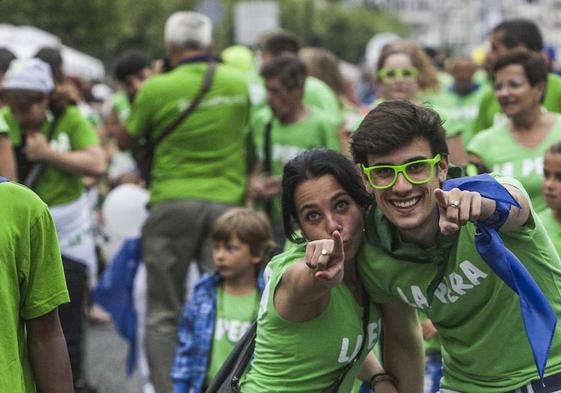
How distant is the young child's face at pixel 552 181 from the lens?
5656mm

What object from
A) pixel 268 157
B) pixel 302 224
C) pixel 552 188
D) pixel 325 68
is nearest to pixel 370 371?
pixel 302 224

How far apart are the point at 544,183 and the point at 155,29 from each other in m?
45.3

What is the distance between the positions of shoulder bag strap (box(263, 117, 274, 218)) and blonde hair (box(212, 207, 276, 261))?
1299mm

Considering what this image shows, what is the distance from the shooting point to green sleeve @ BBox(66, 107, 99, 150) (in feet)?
24.1

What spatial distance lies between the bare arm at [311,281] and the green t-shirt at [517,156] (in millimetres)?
2603

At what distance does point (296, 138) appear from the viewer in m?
7.57

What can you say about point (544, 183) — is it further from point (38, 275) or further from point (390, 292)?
point (38, 275)

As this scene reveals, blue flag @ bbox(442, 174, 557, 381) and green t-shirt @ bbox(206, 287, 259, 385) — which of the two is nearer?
blue flag @ bbox(442, 174, 557, 381)

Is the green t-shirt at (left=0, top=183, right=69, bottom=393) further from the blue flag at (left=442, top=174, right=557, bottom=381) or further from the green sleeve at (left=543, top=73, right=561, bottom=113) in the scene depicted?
the green sleeve at (left=543, top=73, right=561, bottom=113)

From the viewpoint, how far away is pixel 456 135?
6.36m

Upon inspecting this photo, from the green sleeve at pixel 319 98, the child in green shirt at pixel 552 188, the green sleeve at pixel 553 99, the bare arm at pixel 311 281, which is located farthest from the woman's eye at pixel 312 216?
the green sleeve at pixel 319 98

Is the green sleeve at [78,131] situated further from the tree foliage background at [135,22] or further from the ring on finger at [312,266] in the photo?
the tree foliage background at [135,22]

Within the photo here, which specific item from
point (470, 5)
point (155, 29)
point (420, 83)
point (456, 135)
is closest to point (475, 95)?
point (420, 83)

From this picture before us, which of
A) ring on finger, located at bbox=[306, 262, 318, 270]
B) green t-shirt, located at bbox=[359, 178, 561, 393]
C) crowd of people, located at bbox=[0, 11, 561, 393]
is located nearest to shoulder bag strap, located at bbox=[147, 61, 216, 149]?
crowd of people, located at bbox=[0, 11, 561, 393]
